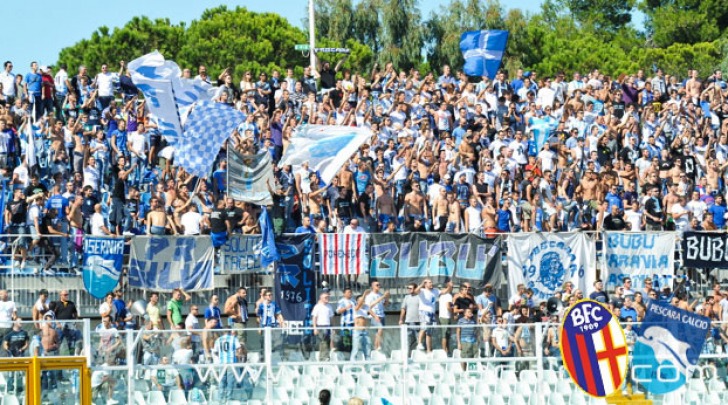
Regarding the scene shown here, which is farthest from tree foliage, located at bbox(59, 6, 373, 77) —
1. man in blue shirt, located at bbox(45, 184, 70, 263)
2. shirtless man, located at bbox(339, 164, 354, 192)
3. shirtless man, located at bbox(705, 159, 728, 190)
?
man in blue shirt, located at bbox(45, 184, 70, 263)

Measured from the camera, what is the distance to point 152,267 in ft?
81.1

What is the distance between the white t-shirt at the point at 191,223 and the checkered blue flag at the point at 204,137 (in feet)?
3.16

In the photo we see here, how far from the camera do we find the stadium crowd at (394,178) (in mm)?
23578

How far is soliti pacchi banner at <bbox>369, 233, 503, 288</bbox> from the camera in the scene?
26.0m

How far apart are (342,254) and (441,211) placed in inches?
99.2

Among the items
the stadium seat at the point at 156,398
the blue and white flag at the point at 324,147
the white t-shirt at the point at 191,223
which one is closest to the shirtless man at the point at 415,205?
the blue and white flag at the point at 324,147

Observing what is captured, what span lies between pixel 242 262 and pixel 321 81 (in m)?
9.44

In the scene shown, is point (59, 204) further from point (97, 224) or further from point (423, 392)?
point (423, 392)

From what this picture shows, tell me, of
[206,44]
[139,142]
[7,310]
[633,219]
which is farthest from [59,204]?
[206,44]

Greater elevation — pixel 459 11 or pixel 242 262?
pixel 459 11

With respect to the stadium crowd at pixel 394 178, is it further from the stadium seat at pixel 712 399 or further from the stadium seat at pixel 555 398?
the stadium seat at pixel 712 399

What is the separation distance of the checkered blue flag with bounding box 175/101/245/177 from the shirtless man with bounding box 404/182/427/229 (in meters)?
3.49

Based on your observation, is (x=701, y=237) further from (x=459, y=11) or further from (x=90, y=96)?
(x=459, y=11)

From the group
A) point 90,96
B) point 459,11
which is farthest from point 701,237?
point 459,11
